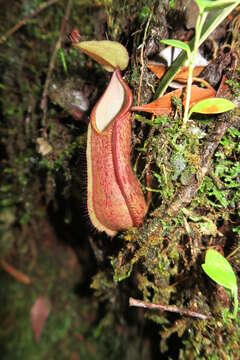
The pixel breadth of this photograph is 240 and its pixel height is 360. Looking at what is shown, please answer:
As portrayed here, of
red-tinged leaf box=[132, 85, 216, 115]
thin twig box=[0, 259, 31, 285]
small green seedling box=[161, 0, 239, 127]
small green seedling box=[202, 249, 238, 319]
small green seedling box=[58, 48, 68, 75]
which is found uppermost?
small green seedling box=[161, 0, 239, 127]

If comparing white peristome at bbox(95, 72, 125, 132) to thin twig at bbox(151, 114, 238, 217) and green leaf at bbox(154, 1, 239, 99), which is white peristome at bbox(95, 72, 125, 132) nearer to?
green leaf at bbox(154, 1, 239, 99)

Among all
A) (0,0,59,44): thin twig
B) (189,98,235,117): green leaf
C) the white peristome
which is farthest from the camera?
(0,0,59,44): thin twig

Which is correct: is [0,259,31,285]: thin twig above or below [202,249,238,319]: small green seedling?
below

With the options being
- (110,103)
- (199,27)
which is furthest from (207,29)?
(110,103)

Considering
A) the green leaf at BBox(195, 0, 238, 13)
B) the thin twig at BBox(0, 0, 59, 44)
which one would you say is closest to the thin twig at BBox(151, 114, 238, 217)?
the green leaf at BBox(195, 0, 238, 13)

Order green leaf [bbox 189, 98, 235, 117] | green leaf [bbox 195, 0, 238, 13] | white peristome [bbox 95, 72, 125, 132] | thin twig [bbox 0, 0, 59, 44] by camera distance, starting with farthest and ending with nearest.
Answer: thin twig [bbox 0, 0, 59, 44]
white peristome [bbox 95, 72, 125, 132]
green leaf [bbox 189, 98, 235, 117]
green leaf [bbox 195, 0, 238, 13]
